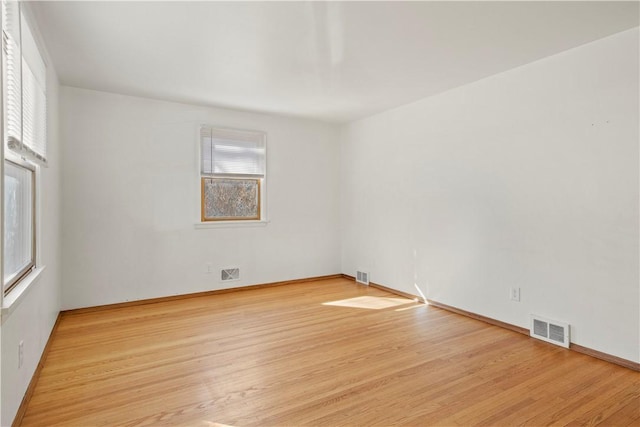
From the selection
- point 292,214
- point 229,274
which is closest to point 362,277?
point 292,214

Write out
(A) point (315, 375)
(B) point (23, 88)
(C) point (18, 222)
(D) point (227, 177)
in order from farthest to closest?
(D) point (227, 177), (A) point (315, 375), (C) point (18, 222), (B) point (23, 88)

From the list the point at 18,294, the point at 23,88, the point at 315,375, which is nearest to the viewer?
the point at 18,294

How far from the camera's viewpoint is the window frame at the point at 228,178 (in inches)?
180

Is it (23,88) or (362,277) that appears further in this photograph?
(362,277)

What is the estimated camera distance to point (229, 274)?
15.8ft

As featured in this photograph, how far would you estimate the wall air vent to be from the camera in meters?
4.77

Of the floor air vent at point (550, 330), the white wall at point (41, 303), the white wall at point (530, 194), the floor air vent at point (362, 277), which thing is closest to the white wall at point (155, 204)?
the white wall at point (41, 303)

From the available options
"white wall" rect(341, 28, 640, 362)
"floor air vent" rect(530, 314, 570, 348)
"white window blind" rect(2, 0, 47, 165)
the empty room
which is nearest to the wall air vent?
the empty room

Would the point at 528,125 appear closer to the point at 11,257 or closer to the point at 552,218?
the point at 552,218

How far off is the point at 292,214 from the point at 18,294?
Result: 11.9ft

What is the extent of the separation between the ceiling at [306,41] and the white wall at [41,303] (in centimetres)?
44

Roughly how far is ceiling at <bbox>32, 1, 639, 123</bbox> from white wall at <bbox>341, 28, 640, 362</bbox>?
290 millimetres

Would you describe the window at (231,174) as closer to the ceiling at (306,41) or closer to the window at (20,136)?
the ceiling at (306,41)

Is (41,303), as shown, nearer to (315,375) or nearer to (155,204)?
(155,204)
